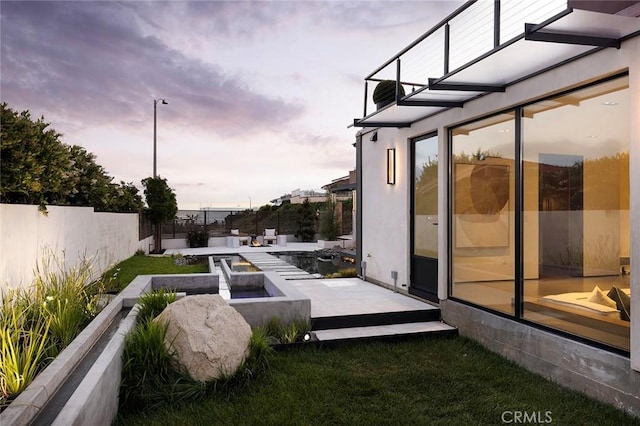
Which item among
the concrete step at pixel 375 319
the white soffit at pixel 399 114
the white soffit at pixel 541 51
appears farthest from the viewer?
the white soffit at pixel 399 114

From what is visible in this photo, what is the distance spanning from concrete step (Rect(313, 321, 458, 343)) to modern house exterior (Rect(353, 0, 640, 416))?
0.29 metres

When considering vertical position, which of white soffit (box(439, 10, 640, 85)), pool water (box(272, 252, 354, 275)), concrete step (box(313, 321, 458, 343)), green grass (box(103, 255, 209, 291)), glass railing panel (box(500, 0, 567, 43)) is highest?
glass railing panel (box(500, 0, 567, 43))

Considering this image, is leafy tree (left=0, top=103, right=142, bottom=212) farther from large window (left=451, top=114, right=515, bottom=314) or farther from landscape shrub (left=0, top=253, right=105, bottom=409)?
large window (left=451, top=114, right=515, bottom=314)

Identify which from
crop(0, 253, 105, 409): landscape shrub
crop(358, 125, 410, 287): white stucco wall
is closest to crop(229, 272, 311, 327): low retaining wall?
crop(0, 253, 105, 409): landscape shrub

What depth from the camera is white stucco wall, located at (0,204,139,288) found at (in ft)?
17.1

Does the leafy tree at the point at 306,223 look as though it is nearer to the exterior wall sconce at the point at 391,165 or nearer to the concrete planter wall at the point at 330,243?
the concrete planter wall at the point at 330,243

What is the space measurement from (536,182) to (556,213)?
0.46 metres

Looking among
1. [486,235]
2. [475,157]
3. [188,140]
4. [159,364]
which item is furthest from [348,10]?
[188,140]

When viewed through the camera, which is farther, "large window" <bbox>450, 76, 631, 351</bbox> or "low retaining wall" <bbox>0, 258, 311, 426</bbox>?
"large window" <bbox>450, 76, 631, 351</bbox>

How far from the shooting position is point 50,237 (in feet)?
23.2

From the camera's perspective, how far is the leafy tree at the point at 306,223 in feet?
79.4

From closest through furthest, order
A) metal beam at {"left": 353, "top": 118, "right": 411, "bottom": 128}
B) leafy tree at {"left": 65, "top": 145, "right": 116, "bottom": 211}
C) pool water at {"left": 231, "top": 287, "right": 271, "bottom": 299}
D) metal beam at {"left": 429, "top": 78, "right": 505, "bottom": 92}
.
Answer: metal beam at {"left": 429, "top": 78, "right": 505, "bottom": 92} < metal beam at {"left": 353, "top": 118, "right": 411, "bottom": 128} < pool water at {"left": 231, "top": 287, "right": 271, "bottom": 299} < leafy tree at {"left": 65, "top": 145, "right": 116, "bottom": 211}

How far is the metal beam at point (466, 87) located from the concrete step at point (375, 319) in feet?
10.9


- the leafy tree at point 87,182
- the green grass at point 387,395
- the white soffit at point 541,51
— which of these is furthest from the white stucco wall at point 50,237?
the white soffit at point 541,51
